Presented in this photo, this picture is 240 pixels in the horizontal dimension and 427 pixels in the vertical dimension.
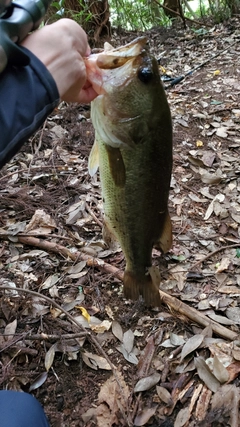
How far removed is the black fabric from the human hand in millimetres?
1245

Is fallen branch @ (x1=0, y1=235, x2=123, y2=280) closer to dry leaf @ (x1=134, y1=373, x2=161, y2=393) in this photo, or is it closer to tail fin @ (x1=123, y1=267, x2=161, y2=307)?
tail fin @ (x1=123, y1=267, x2=161, y2=307)

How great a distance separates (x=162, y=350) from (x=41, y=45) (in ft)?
5.73

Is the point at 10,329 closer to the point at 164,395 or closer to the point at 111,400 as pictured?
the point at 111,400

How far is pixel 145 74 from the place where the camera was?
5.79 feet

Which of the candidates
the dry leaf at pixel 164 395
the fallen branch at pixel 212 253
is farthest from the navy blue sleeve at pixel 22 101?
the fallen branch at pixel 212 253

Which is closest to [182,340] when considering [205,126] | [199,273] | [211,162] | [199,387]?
[199,387]

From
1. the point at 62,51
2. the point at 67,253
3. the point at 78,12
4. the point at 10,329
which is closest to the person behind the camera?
the point at 62,51

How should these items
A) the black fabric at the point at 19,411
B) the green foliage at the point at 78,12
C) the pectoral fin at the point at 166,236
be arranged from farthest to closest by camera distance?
1. the green foliage at the point at 78,12
2. the pectoral fin at the point at 166,236
3. the black fabric at the point at 19,411

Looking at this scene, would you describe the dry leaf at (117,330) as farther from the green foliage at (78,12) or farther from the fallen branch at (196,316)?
the green foliage at (78,12)

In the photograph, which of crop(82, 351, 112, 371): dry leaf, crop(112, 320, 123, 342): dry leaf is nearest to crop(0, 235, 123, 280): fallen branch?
crop(112, 320, 123, 342): dry leaf

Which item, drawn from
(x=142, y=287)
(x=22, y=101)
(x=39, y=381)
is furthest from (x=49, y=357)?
(x=22, y=101)

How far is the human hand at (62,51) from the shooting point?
1387 millimetres

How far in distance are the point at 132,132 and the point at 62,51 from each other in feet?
1.65

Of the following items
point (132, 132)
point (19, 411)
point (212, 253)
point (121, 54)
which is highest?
point (121, 54)
